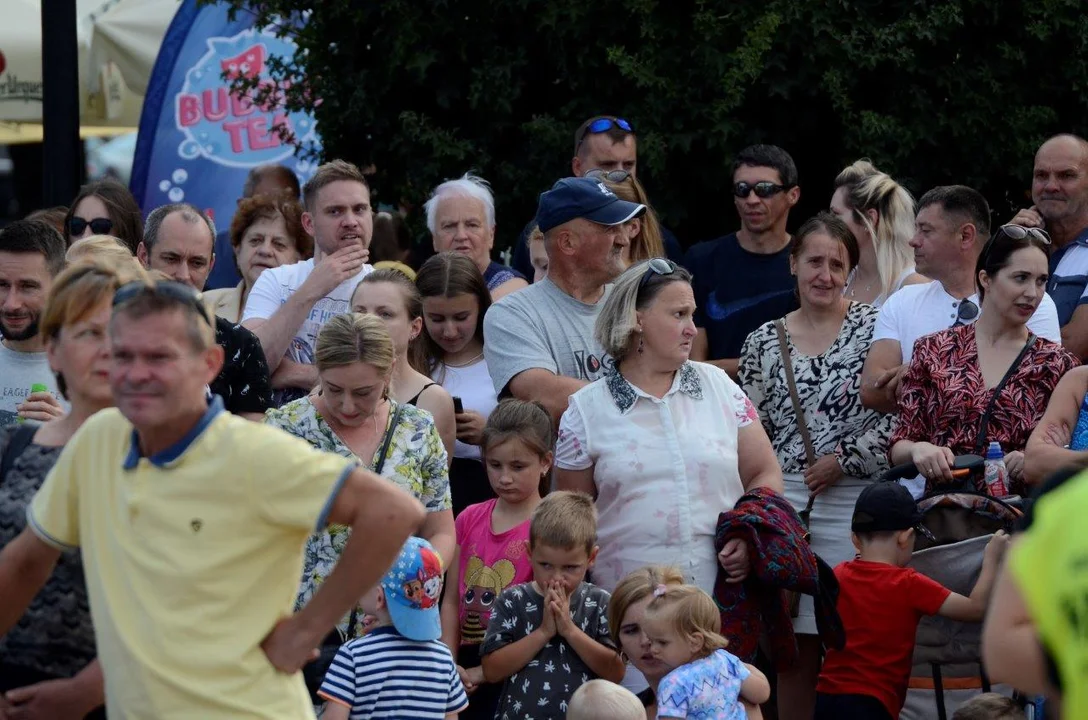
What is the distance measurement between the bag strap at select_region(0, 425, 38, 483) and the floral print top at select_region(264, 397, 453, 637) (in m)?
1.51

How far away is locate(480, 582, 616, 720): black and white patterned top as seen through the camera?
5.36m

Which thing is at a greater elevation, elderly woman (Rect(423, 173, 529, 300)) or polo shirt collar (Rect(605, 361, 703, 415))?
elderly woman (Rect(423, 173, 529, 300))

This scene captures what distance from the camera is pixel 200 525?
3273 mm

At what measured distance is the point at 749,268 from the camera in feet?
23.8

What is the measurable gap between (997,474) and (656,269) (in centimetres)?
146

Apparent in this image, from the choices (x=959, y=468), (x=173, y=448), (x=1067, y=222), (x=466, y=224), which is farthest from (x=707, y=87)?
(x=173, y=448)

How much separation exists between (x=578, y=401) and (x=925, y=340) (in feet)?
4.72

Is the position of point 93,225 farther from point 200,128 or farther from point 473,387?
point 200,128

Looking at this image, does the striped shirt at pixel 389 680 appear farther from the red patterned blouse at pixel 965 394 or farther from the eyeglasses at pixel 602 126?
the eyeglasses at pixel 602 126

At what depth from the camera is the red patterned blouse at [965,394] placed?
239 inches

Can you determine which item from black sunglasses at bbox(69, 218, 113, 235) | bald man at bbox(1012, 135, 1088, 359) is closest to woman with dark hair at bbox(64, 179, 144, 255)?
black sunglasses at bbox(69, 218, 113, 235)

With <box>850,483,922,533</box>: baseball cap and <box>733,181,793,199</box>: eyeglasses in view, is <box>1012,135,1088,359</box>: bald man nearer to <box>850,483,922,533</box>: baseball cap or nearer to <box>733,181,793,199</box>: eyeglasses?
<box>733,181,793,199</box>: eyeglasses

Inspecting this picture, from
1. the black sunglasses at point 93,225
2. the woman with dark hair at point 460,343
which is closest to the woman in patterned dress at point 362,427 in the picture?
the woman with dark hair at point 460,343

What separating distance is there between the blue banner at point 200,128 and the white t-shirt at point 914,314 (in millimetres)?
4678
